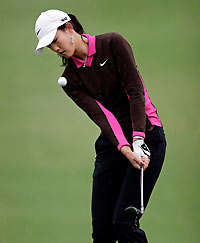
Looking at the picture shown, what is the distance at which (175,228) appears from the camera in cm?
314

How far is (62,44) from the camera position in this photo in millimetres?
2166

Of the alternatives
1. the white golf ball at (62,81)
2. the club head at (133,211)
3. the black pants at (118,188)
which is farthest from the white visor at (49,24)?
the club head at (133,211)

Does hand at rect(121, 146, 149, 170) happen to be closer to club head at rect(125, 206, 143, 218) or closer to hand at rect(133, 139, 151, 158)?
hand at rect(133, 139, 151, 158)

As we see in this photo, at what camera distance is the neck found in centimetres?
223

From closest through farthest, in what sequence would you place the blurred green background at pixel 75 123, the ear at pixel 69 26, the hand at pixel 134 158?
1. the hand at pixel 134 158
2. the ear at pixel 69 26
3. the blurred green background at pixel 75 123

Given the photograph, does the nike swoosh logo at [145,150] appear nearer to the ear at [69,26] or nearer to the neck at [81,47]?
the neck at [81,47]

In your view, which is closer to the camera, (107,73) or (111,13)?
(107,73)

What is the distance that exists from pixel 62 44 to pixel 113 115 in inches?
14.1

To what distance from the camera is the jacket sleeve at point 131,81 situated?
6.92 ft

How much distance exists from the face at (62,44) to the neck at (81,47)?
6 cm

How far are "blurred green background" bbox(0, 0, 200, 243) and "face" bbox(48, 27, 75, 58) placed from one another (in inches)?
51.6

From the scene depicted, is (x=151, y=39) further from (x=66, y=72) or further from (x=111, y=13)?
(x=66, y=72)

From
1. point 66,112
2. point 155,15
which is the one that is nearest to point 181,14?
point 155,15

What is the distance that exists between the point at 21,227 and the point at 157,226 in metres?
0.80
